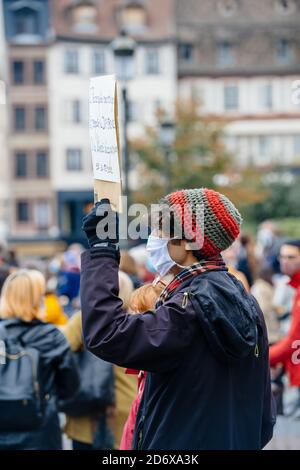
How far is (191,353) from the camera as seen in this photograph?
3.35 meters

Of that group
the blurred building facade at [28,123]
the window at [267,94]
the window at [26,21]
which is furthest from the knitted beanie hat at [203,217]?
the window at [267,94]

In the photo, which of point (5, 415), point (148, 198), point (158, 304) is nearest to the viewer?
point (158, 304)

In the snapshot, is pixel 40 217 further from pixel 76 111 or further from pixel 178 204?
pixel 178 204

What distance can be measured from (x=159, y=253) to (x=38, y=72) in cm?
5774

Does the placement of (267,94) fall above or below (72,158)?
above

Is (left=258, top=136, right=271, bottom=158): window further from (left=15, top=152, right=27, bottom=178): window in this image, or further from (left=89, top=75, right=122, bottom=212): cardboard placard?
(left=89, top=75, right=122, bottom=212): cardboard placard

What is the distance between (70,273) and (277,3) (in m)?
51.5

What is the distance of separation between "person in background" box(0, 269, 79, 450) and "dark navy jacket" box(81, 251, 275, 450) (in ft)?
7.33

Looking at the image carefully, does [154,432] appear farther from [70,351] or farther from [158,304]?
[70,351]

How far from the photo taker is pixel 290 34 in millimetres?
63062

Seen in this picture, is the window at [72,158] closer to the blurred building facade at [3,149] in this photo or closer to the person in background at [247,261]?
the blurred building facade at [3,149]

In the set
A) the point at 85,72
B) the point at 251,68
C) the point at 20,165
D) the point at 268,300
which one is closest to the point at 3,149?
the point at 20,165
